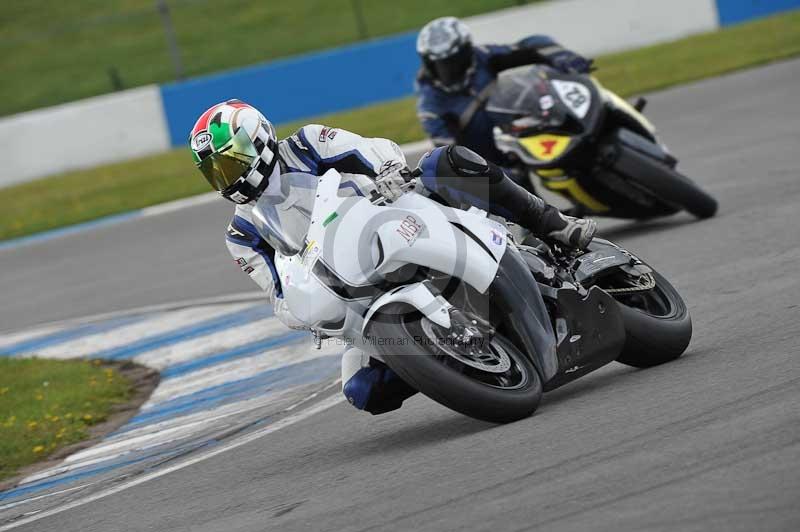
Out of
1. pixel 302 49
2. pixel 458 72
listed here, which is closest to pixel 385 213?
pixel 458 72

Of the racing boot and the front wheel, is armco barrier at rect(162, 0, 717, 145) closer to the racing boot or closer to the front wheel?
the racing boot

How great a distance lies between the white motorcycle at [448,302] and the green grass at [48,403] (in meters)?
2.45

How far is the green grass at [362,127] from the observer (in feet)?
57.9

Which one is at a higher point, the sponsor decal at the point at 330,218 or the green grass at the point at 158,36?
the sponsor decal at the point at 330,218

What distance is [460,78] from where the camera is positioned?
1052 centimetres

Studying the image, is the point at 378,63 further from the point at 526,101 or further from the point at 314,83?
the point at 526,101

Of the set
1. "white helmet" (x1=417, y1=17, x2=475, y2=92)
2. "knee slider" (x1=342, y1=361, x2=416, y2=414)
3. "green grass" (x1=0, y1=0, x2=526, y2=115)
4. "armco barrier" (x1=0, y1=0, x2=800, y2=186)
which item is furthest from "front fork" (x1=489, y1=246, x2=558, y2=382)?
"green grass" (x1=0, y1=0, x2=526, y2=115)

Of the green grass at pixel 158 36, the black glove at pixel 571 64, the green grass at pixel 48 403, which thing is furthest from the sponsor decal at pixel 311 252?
the green grass at pixel 158 36

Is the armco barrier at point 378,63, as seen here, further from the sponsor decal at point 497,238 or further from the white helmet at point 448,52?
the sponsor decal at point 497,238

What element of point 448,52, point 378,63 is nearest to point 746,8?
point 378,63

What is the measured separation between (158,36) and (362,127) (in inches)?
355

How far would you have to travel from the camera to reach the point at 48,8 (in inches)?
1117

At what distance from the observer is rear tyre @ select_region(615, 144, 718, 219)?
939 cm

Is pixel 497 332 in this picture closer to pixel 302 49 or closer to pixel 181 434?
pixel 181 434
